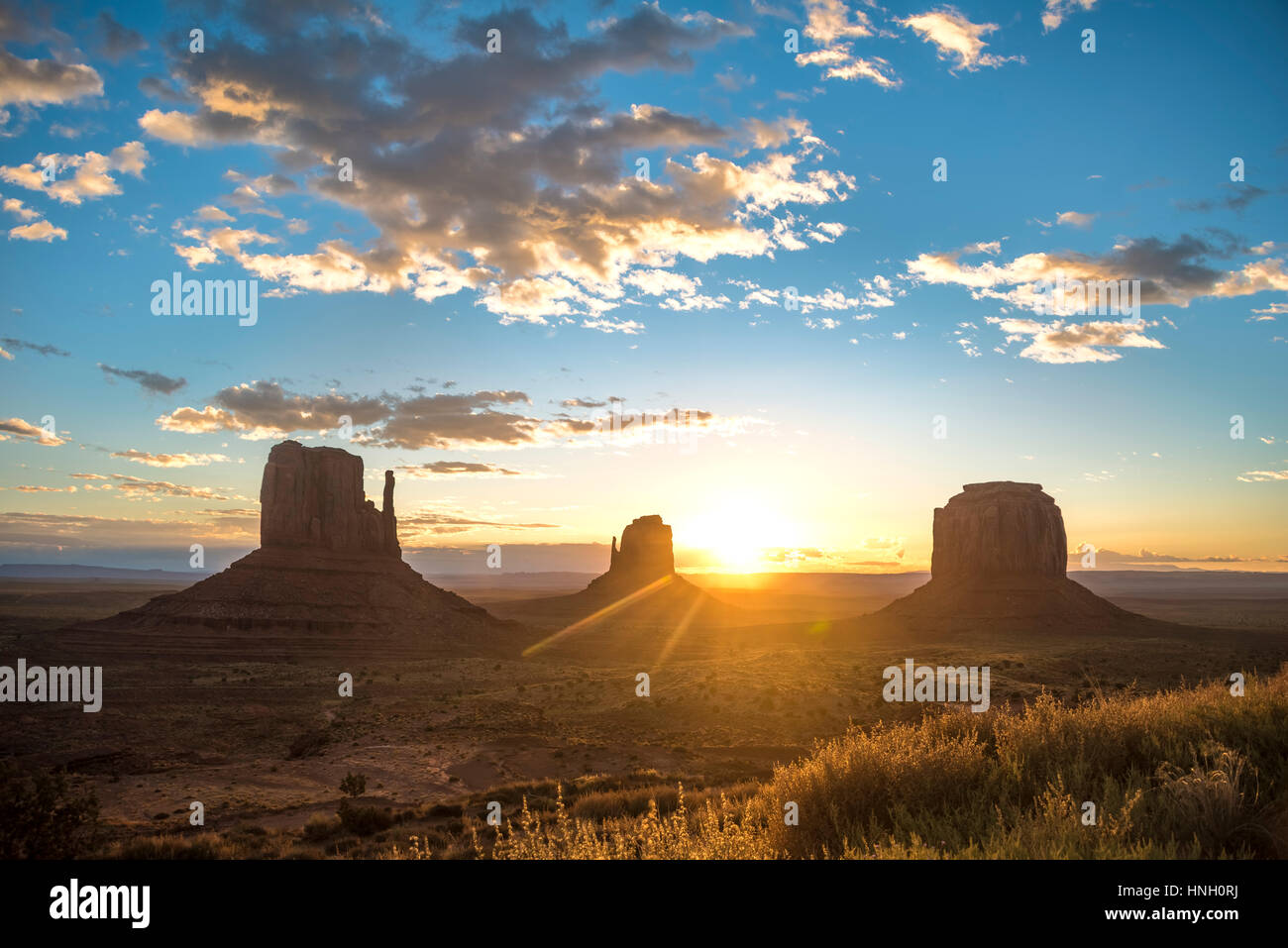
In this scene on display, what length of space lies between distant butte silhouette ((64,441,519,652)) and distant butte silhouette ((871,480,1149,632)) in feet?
174

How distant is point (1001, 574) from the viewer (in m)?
82.9

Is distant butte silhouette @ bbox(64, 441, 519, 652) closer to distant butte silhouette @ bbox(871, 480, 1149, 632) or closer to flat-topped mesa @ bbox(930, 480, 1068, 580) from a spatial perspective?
distant butte silhouette @ bbox(871, 480, 1149, 632)

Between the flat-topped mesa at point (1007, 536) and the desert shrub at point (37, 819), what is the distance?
90992 mm

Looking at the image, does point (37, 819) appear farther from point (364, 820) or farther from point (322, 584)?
point (322, 584)

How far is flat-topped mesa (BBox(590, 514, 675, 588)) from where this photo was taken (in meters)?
128

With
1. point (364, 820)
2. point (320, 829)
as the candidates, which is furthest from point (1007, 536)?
point (320, 829)

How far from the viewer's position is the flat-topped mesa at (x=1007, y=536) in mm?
83000

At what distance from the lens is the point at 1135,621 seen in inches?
2815

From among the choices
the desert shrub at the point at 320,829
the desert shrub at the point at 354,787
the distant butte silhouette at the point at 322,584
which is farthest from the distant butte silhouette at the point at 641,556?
the desert shrub at the point at 320,829

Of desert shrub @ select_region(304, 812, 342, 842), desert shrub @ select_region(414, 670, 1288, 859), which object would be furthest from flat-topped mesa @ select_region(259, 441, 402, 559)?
desert shrub @ select_region(414, 670, 1288, 859)

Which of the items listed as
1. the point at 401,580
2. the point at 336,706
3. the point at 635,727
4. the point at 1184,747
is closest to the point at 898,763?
the point at 1184,747
